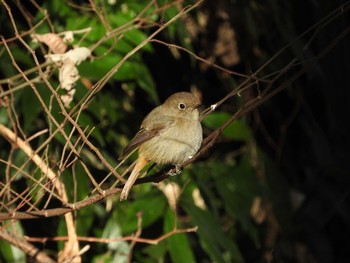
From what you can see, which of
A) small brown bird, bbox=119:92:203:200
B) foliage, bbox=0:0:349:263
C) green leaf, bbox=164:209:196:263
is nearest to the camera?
foliage, bbox=0:0:349:263

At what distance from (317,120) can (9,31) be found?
A: 3.15 m

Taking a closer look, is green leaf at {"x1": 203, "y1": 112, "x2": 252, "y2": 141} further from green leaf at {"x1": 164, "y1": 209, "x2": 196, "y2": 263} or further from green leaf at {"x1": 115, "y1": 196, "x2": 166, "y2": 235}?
green leaf at {"x1": 164, "y1": 209, "x2": 196, "y2": 263}

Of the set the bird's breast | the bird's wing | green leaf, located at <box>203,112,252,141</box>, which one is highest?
the bird's wing

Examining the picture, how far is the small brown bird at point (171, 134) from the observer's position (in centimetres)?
420

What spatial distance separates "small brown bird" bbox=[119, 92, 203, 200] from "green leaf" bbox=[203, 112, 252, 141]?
508 mm

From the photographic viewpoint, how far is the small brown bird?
4199 millimetres

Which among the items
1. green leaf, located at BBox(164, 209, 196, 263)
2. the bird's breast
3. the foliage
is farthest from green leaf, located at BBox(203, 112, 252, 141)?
green leaf, located at BBox(164, 209, 196, 263)

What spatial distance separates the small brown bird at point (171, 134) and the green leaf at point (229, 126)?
1.67 feet

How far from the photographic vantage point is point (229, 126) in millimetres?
5164

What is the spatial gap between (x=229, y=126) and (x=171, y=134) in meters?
0.82

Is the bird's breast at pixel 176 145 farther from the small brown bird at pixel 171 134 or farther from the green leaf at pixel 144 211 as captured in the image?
the green leaf at pixel 144 211

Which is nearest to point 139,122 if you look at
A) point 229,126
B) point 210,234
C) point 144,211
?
point 229,126

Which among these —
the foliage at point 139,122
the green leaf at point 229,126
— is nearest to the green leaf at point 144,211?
the foliage at point 139,122

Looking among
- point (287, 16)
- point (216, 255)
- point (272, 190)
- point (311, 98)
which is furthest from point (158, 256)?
point (311, 98)
